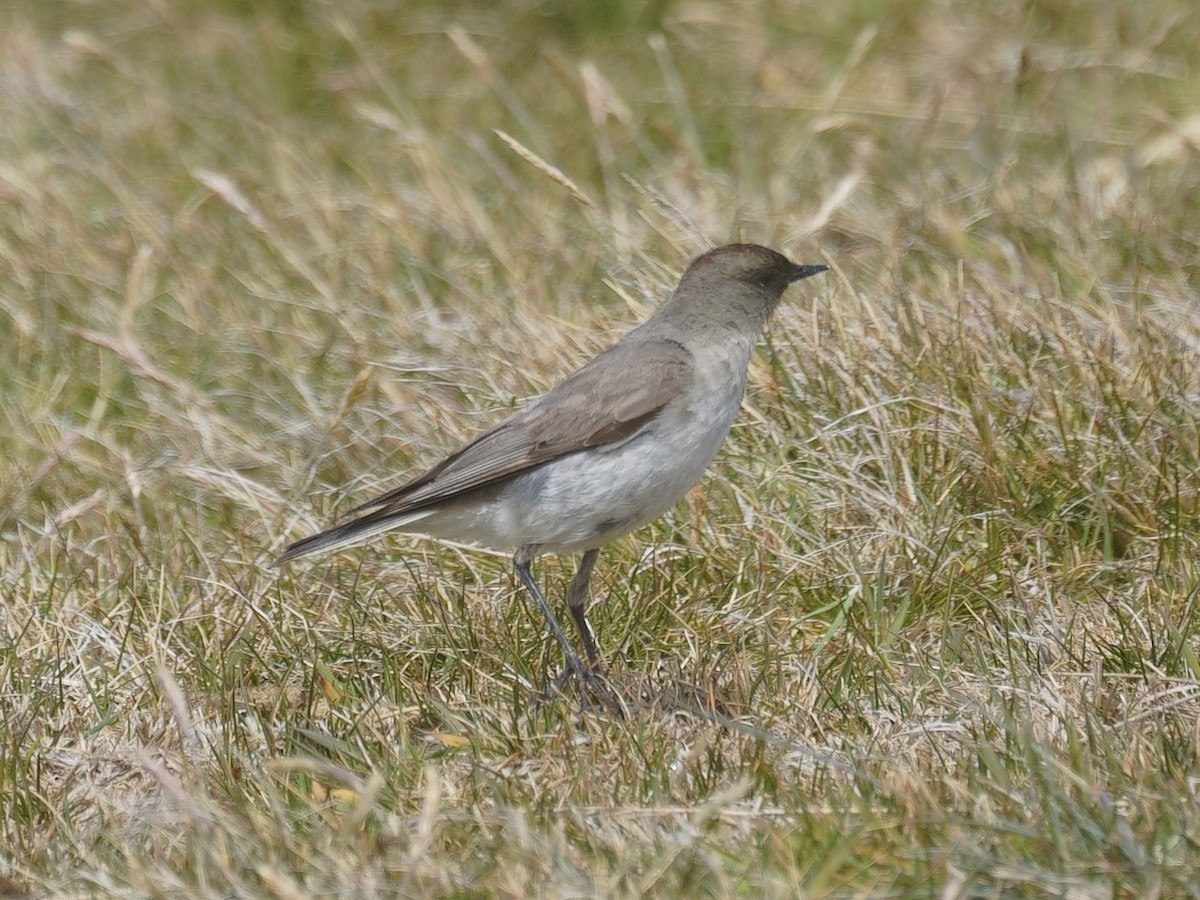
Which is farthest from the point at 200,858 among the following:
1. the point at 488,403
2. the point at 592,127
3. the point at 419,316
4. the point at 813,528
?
the point at 592,127

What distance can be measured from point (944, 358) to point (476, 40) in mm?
5068

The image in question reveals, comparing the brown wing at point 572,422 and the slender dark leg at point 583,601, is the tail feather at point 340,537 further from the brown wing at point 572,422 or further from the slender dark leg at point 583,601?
the slender dark leg at point 583,601

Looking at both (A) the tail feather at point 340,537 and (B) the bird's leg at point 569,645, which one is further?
(A) the tail feather at point 340,537

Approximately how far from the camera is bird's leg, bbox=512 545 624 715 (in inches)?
184

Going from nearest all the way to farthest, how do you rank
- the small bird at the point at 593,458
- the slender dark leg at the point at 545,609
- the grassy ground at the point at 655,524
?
1. the grassy ground at the point at 655,524
2. the slender dark leg at the point at 545,609
3. the small bird at the point at 593,458

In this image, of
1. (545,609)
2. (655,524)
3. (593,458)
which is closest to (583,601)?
(545,609)

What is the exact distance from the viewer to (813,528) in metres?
5.37

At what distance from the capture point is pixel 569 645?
495 centimetres

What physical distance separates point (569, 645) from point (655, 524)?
77 centimetres

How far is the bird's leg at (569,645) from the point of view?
4680 mm

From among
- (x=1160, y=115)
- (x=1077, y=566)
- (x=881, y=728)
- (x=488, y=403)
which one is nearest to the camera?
(x=881, y=728)

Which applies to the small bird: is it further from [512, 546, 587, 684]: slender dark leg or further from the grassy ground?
the grassy ground

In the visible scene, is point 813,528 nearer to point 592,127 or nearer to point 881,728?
point 881,728

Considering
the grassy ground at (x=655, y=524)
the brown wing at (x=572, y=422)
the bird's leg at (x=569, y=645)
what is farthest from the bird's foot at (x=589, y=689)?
the brown wing at (x=572, y=422)
